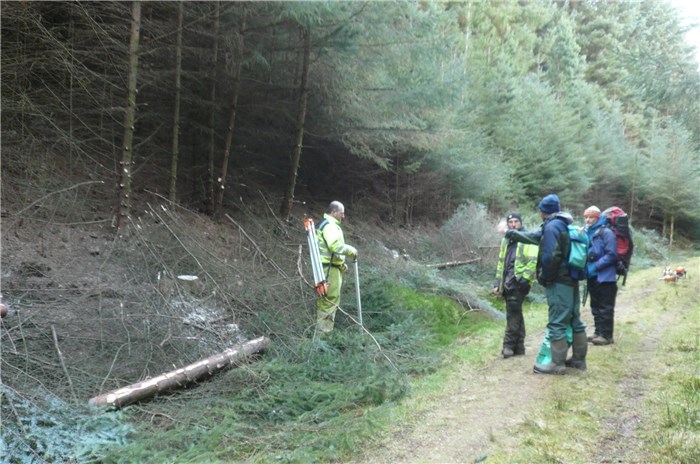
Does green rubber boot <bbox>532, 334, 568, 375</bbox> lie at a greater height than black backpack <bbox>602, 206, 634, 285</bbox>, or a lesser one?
lesser

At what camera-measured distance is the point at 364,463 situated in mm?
4184

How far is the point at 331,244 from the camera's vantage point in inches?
291

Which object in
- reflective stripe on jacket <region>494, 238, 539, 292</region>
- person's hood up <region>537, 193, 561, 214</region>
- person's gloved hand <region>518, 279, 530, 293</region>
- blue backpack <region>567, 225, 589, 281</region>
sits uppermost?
person's hood up <region>537, 193, 561, 214</region>

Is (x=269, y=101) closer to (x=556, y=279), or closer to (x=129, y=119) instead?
(x=129, y=119)

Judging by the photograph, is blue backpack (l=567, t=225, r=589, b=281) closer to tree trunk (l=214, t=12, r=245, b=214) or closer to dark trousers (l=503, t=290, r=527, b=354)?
dark trousers (l=503, t=290, r=527, b=354)

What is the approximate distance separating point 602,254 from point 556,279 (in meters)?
2.01

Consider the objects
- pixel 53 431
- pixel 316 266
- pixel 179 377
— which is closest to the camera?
pixel 53 431

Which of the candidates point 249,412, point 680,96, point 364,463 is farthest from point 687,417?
point 680,96

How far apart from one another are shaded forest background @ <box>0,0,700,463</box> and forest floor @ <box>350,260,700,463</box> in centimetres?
52

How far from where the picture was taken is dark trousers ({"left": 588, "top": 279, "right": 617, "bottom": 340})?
24.6 feet

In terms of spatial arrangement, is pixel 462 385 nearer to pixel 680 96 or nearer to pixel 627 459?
pixel 627 459

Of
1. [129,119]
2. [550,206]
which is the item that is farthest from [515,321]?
[129,119]

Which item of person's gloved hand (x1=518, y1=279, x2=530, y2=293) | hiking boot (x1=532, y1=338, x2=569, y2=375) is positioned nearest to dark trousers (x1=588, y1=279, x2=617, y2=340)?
person's gloved hand (x1=518, y1=279, x2=530, y2=293)

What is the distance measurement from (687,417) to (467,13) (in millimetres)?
25216
